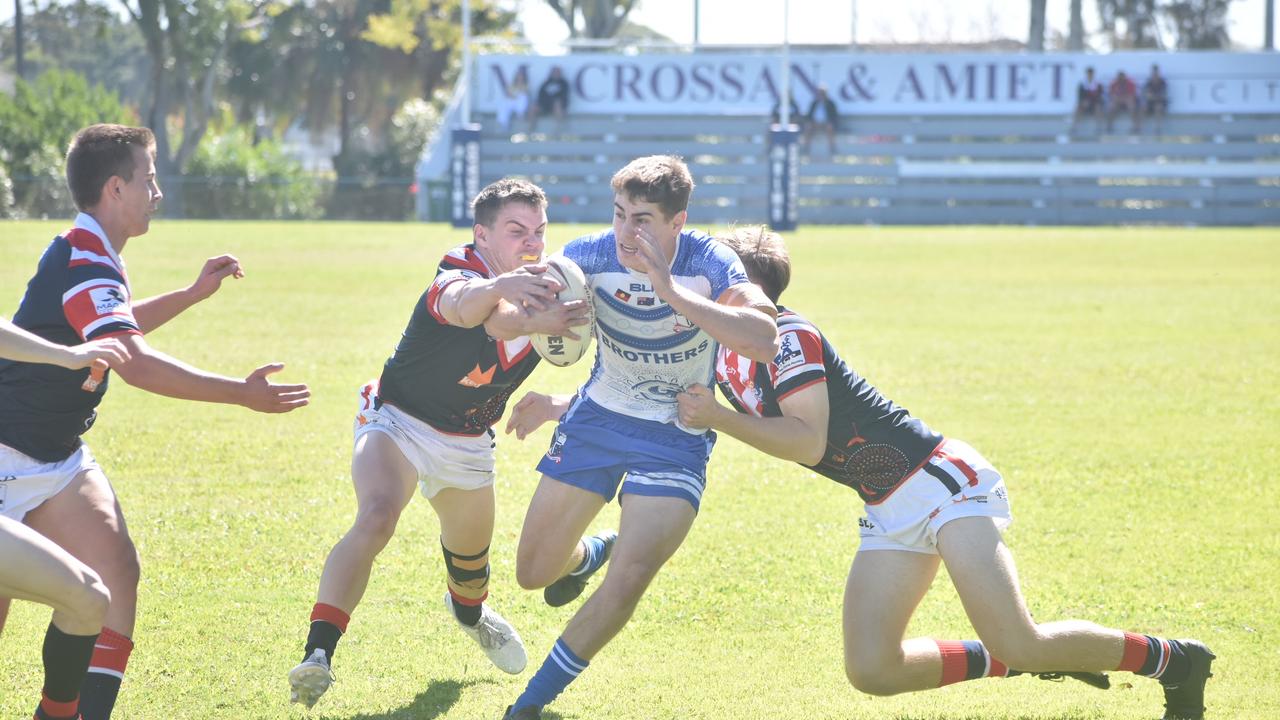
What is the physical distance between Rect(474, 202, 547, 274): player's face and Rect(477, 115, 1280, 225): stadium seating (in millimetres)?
36547

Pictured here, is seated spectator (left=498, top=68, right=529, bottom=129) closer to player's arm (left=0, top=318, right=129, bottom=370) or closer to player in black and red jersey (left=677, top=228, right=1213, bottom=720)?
player in black and red jersey (left=677, top=228, right=1213, bottom=720)

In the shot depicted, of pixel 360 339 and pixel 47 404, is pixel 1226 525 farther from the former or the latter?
pixel 360 339

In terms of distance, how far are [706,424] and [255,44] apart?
2940 inches

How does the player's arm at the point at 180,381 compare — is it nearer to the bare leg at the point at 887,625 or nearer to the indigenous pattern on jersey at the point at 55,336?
the indigenous pattern on jersey at the point at 55,336

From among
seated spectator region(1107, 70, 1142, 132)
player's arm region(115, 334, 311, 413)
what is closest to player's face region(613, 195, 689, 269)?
player's arm region(115, 334, 311, 413)

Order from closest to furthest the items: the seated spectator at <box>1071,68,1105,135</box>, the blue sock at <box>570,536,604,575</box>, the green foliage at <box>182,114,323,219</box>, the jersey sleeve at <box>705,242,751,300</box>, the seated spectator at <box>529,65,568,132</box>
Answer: the jersey sleeve at <box>705,242,751,300</box> → the blue sock at <box>570,536,604,575</box> → the seated spectator at <box>1071,68,1105,135</box> → the seated spectator at <box>529,65,568,132</box> → the green foliage at <box>182,114,323,219</box>

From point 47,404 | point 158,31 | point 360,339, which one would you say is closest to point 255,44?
point 158,31

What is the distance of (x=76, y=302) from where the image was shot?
4.68 meters

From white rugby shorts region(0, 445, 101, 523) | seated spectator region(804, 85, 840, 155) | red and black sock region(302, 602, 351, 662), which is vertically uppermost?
seated spectator region(804, 85, 840, 155)

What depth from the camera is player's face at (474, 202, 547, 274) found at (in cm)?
571

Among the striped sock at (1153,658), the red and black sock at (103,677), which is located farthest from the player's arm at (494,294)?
the striped sock at (1153,658)

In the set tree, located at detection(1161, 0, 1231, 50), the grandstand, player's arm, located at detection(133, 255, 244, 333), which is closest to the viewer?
player's arm, located at detection(133, 255, 244, 333)

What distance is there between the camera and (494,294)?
16.5ft

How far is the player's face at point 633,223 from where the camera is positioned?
5.08 meters
